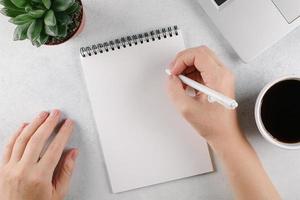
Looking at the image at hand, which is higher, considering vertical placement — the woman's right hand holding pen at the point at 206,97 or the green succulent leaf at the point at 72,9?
the green succulent leaf at the point at 72,9

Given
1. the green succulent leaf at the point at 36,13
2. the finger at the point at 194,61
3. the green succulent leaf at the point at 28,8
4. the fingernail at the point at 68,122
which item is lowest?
the finger at the point at 194,61

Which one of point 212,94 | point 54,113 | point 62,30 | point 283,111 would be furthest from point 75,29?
point 283,111

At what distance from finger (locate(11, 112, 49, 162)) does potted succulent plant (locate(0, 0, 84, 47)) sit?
0.14 m

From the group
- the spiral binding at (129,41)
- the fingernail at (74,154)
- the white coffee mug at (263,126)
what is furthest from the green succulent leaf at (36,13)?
the white coffee mug at (263,126)

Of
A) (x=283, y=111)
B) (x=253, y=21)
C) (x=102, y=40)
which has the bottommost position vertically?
(x=283, y=111)

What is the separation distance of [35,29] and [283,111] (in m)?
0.40

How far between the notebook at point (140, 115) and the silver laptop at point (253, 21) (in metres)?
0.08

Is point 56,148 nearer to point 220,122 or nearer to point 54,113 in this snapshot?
point 54,113

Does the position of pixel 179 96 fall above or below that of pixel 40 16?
below

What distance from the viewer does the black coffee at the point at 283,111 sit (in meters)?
0.67

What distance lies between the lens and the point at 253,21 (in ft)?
2.31

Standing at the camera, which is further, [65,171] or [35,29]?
[65,171]

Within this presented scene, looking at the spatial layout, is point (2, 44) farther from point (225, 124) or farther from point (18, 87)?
point (225, 124)

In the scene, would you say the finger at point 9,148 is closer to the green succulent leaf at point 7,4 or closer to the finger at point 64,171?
the finger at point 64,171
